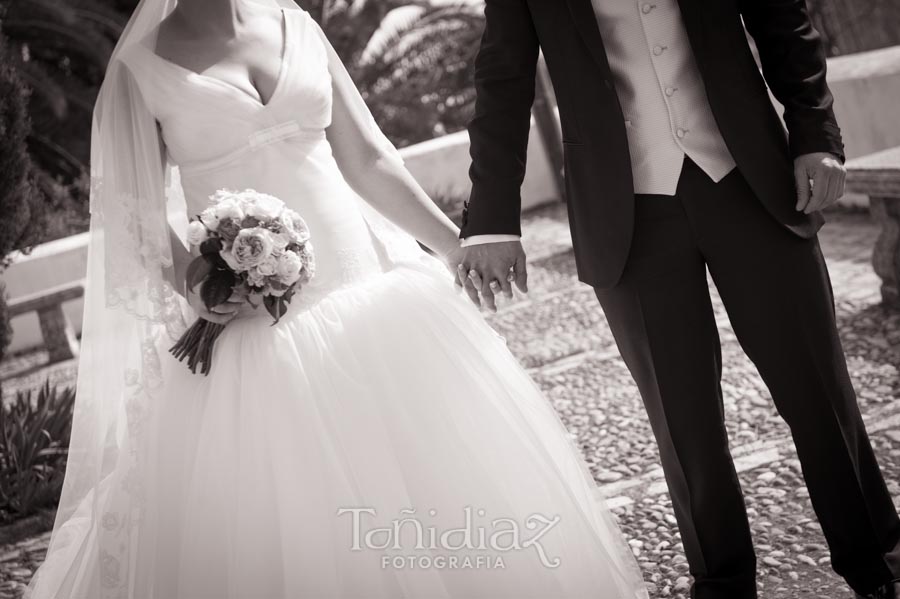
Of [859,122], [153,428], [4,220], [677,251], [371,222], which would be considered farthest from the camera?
[859,122]

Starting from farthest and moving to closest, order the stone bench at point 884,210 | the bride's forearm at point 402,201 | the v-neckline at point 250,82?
the stone bench at point 884,210
the bride's forearm at point 402,201
the v-neckline at point 250,82

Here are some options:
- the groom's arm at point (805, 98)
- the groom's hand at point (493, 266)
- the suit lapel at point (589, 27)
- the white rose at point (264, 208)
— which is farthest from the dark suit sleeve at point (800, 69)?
the white rose at point (264, 208)

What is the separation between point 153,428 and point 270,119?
1.01 metres

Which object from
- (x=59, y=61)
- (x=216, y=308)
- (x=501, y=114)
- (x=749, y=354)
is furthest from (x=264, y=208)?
(x=59, y=61)

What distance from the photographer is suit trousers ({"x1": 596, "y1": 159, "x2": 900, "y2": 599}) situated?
2.40 metres

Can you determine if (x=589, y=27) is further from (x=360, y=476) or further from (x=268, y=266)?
(x=360, y=476)

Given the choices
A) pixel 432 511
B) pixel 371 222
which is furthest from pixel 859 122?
pixel 432 511

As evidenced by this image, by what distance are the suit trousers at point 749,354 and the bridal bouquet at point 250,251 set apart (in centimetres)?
90

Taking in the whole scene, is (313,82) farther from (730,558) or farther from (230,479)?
(730,558)

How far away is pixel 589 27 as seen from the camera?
2.39 meters

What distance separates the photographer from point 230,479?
2736mm

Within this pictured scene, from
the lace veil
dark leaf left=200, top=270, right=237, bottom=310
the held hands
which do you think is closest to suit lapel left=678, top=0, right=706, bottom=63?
the held hands

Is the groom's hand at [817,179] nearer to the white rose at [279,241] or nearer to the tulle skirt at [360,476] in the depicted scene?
the tulle skirt at [360,476]

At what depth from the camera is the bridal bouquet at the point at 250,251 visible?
2721 mm
